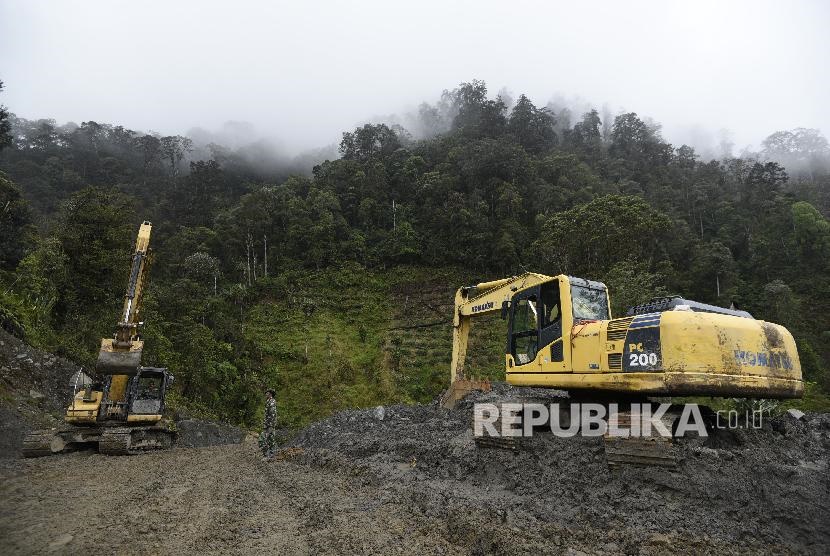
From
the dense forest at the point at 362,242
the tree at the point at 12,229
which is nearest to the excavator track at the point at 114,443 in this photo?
the dense forest at the point at 362,242

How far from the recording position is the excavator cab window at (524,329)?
26.5 feet

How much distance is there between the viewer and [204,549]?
4340 mm

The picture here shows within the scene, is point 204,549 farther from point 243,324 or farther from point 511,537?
point 243,324

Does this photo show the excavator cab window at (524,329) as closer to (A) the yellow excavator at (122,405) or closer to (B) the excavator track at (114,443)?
(A) the yellow excavator at (122,405)

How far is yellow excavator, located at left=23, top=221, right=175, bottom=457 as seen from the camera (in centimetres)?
1024

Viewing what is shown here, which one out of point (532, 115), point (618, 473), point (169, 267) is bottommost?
point (618, 473)

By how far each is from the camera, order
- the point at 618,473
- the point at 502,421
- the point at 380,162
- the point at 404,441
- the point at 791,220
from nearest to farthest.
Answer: the point at 618,473, the point at 502,421, the point at 404,441, the point at 791,220, the point at 380,162

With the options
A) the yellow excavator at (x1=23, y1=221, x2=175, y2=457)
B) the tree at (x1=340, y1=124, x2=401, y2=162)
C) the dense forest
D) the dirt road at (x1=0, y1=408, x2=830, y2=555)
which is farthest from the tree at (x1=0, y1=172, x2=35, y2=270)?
the tree at (x1=340, y1=124, x2=401, y2=162)

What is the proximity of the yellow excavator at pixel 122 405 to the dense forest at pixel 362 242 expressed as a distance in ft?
22.9

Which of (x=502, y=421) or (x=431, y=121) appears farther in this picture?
(x=431, y=121)

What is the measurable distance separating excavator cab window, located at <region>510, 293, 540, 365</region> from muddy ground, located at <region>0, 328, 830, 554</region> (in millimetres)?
1585

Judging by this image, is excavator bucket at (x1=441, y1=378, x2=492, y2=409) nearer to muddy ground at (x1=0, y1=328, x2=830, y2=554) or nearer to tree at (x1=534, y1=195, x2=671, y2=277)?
muddy ground at (x1=0, y1=328, x2=830, y2=554)

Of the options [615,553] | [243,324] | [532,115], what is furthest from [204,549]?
[532,115]

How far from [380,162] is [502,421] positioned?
46970 millimetres
